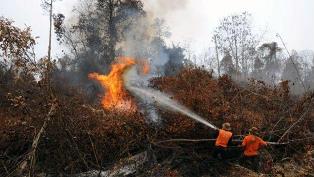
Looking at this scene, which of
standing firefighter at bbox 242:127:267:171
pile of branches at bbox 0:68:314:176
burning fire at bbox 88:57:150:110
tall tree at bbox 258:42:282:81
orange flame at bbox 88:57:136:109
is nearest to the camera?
standing firefighter at bbox 242:127:267:171

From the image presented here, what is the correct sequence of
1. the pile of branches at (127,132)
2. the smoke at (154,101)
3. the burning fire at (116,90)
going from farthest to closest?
the burning fire at (116,90), the smoke at (154,101), the pile of branches at (127,132)

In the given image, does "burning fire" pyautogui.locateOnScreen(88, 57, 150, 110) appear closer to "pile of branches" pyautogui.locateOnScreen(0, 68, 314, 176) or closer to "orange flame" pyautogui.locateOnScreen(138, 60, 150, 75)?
"pile of branches" pyautogui.locateOnScreen(0, 68, 314, 176)

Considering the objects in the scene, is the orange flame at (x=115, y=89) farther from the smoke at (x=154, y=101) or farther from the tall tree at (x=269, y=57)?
the tall tree at (x=269, y=57)

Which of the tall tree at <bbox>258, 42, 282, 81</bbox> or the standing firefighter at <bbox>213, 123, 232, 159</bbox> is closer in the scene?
the standing firefighter at <bbox>213, 123, 232, 159</bbox>

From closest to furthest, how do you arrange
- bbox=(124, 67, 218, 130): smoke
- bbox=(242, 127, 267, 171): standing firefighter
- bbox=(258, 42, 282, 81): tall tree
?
bbox=(242, 127, 267, 171): standing firefighter, bbox=(124, 67, 218, 130): smoke, bbox=(258, 42, 282, 81): tall tree

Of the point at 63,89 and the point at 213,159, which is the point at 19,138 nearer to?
the point at 213,159

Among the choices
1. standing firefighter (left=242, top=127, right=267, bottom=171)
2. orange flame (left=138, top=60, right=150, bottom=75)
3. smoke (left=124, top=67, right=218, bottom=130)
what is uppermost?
orange flame (left=138, top=60, right=150, bottom=75)

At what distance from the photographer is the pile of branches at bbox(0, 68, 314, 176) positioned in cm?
1294

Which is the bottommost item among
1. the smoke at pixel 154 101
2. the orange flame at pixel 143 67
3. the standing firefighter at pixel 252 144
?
the standing firefighter at pixel 252 144

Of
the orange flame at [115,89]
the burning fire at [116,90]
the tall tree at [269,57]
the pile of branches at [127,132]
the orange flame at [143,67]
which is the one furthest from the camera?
the tall tree at [269,57]

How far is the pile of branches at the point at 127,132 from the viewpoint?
42.4ft

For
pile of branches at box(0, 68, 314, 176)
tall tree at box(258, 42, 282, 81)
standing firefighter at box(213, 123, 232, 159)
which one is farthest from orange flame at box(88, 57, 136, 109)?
tall tree at box(258, 42, 282, 81)

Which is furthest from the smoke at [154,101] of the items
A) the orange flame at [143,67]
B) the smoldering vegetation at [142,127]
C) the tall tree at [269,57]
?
the tall tree at [269,57]

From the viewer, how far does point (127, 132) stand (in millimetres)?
13969
